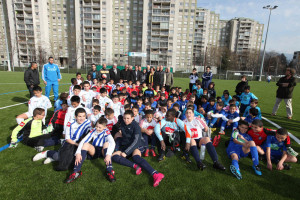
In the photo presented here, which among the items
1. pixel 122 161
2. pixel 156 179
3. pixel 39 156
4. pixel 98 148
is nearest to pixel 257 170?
pixel 156 179

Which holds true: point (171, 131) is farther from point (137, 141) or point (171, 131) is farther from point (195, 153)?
point (137, 141)

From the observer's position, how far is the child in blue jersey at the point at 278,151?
3574 mm

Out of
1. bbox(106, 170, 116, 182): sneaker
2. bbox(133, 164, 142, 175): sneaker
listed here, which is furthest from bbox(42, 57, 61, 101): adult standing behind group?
bbox(133, 164, 142, 175): sneaker

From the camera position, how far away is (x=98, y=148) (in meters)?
3.69

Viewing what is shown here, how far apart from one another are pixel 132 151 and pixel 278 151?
360 centimetres

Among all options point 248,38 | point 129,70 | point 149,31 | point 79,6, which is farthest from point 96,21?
point 248,38

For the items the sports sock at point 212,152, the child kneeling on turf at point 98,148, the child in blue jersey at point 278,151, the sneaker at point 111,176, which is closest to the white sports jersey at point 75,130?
the child kneeling on turf at point 98,148

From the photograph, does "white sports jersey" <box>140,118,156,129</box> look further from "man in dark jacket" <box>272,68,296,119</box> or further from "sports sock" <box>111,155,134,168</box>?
"man in dark jacket" <box>272,68,296,119</box>

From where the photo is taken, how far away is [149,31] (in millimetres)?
58969

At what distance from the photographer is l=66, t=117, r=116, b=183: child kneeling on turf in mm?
3154

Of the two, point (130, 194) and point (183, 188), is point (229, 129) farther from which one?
point (130, 194)

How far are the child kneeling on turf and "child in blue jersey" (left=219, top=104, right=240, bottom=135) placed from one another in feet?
13.6

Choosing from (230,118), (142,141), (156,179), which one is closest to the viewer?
(156,179)

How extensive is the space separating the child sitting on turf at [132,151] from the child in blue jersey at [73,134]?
1.04 meters
